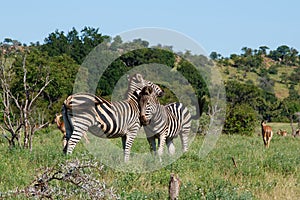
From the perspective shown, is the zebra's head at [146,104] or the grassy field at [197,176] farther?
the zebra's head at [146,104]

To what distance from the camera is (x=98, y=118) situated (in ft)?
41.1

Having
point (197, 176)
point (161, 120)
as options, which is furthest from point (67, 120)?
point (197, 176)

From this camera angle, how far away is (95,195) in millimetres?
5711

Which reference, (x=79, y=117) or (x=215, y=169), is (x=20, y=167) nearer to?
(x=79, y=117)

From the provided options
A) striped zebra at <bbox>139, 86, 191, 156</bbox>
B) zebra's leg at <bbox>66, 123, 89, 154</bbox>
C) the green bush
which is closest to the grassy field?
zebra's leg at <bbox>66, 123, 89, 154</bbox>

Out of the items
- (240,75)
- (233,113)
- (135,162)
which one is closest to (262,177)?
(135,162)

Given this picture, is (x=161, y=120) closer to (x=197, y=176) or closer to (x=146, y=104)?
(x=146, y=104)

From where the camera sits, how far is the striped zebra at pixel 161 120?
13.0 m

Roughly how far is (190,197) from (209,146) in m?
9.52

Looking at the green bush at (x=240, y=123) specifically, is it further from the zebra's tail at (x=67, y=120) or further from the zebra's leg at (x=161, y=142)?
the zebra's tail at (x=67, y=120)

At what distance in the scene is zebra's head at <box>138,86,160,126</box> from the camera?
12.9m

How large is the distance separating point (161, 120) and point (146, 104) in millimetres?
917

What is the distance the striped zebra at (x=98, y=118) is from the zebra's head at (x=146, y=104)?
0.14 metres


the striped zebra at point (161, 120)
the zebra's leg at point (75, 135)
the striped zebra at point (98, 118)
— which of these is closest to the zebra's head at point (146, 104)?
the striped zebra at point (161, 120)
